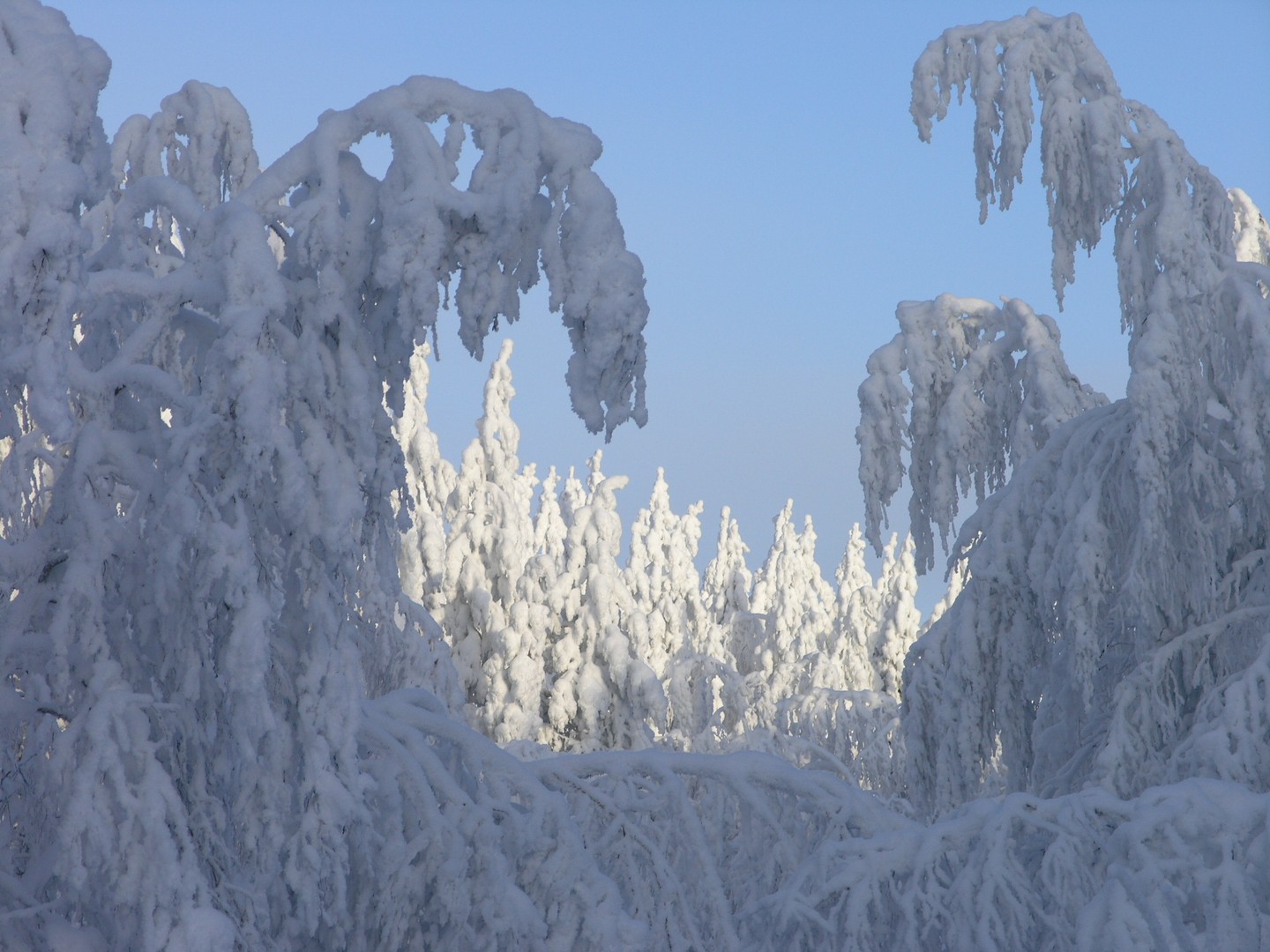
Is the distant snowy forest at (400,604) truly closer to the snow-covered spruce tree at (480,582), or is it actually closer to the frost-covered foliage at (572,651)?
the frost-covered foliage at (572,651)

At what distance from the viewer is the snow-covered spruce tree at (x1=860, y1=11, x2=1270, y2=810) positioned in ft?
20.0

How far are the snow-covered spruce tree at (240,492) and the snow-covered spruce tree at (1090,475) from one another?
134 inches

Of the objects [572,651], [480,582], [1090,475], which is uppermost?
[480,582]

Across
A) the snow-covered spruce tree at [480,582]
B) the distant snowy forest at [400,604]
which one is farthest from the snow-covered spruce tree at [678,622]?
the distant snowy forest at [400,604]

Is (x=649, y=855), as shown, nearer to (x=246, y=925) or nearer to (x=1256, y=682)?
(x=246, y=925)

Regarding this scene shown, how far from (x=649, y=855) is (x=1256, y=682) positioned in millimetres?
2974

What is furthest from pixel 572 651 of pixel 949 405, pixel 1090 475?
pixel 1090 475

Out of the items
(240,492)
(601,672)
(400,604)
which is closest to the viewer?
(240,492)

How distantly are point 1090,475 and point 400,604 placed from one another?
3.91m

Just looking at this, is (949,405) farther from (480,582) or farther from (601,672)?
(480,582)

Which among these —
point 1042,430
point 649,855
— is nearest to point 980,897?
point 649,855

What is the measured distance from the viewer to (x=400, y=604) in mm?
4043

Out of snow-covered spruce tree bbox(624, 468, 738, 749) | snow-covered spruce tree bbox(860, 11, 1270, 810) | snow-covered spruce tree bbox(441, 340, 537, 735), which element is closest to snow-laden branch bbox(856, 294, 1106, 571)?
snow-covered spruce tree bbox(860, 11, 1270, 810)

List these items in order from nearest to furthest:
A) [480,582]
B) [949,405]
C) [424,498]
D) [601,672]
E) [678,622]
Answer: [949,405] < [601,672] < [480,582] < [424,498] < [678,622]
